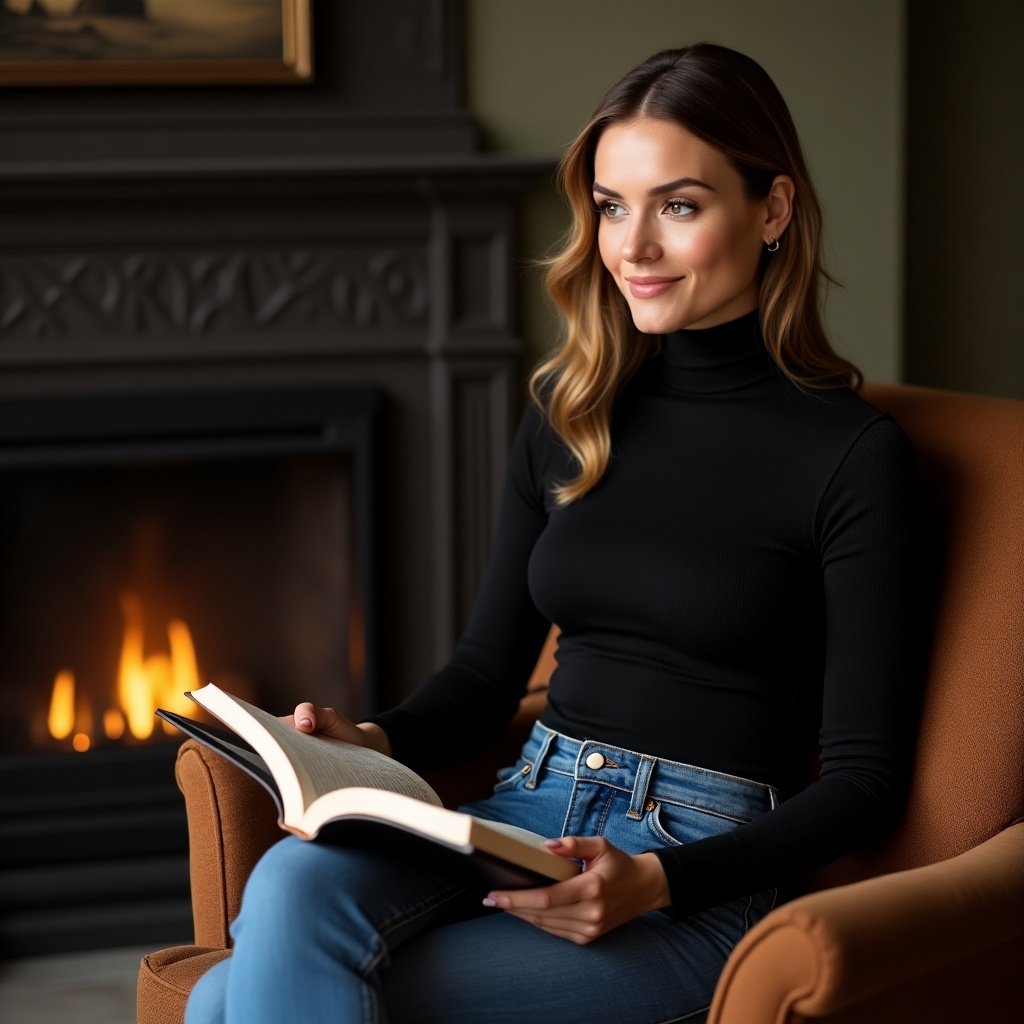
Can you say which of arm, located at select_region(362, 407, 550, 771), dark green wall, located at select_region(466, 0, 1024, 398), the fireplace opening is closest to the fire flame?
the fireplace opening

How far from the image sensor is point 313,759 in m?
1.20

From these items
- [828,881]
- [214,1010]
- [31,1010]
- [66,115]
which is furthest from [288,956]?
[66,115]

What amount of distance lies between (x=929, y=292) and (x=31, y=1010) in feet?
6.97

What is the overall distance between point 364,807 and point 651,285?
63cm

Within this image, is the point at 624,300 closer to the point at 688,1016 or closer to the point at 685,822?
the point at 685,822

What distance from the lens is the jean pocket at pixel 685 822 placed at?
129 cm

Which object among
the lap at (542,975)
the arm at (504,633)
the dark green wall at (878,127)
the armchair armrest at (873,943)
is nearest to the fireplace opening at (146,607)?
the dark green wall at (878,127)

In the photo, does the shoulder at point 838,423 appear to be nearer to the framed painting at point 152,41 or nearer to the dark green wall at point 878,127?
the dark green wall at point 878,127

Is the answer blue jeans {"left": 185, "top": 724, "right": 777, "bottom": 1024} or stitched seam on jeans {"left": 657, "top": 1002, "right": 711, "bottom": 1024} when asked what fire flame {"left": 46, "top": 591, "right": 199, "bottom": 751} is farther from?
stitched seam on jeans {"left": 657, "top": 1002, "right": 711, "bottom": 1024}

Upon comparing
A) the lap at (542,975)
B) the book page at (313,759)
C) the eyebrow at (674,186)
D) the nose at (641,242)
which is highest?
the eyebrow at (674,186)

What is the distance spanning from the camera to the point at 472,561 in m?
2.50

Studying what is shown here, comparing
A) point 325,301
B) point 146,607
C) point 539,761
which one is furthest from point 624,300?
point 146,607

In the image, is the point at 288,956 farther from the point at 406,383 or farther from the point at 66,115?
the point at 66,115

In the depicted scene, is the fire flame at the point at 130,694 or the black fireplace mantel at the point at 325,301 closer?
the black fireplace mantel at the point at 325,301
